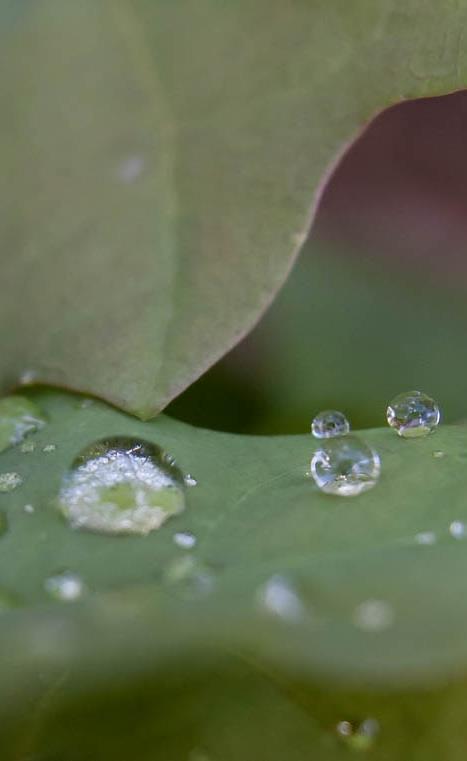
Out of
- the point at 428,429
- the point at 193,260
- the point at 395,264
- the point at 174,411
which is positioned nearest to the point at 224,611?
the point at 428,429

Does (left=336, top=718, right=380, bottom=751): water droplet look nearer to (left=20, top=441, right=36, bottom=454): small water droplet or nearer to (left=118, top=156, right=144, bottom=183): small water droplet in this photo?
(left=20, top=441, right=36, bottom=454): small water droplet

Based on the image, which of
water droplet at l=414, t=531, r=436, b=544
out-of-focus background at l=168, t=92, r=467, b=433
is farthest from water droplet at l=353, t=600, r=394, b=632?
out-of-focus background at l=168, t=92, r=467, b=433

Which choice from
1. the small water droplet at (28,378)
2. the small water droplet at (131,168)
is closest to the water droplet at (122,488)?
the small water droplet at (28,378)

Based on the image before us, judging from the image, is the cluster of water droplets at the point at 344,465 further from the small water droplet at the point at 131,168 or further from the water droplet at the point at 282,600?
the small water droplet at the point at 131,168

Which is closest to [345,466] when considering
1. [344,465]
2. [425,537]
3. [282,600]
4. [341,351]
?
[344,465]

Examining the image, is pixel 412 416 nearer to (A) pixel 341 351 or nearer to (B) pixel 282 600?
(B) pixel 282 600
